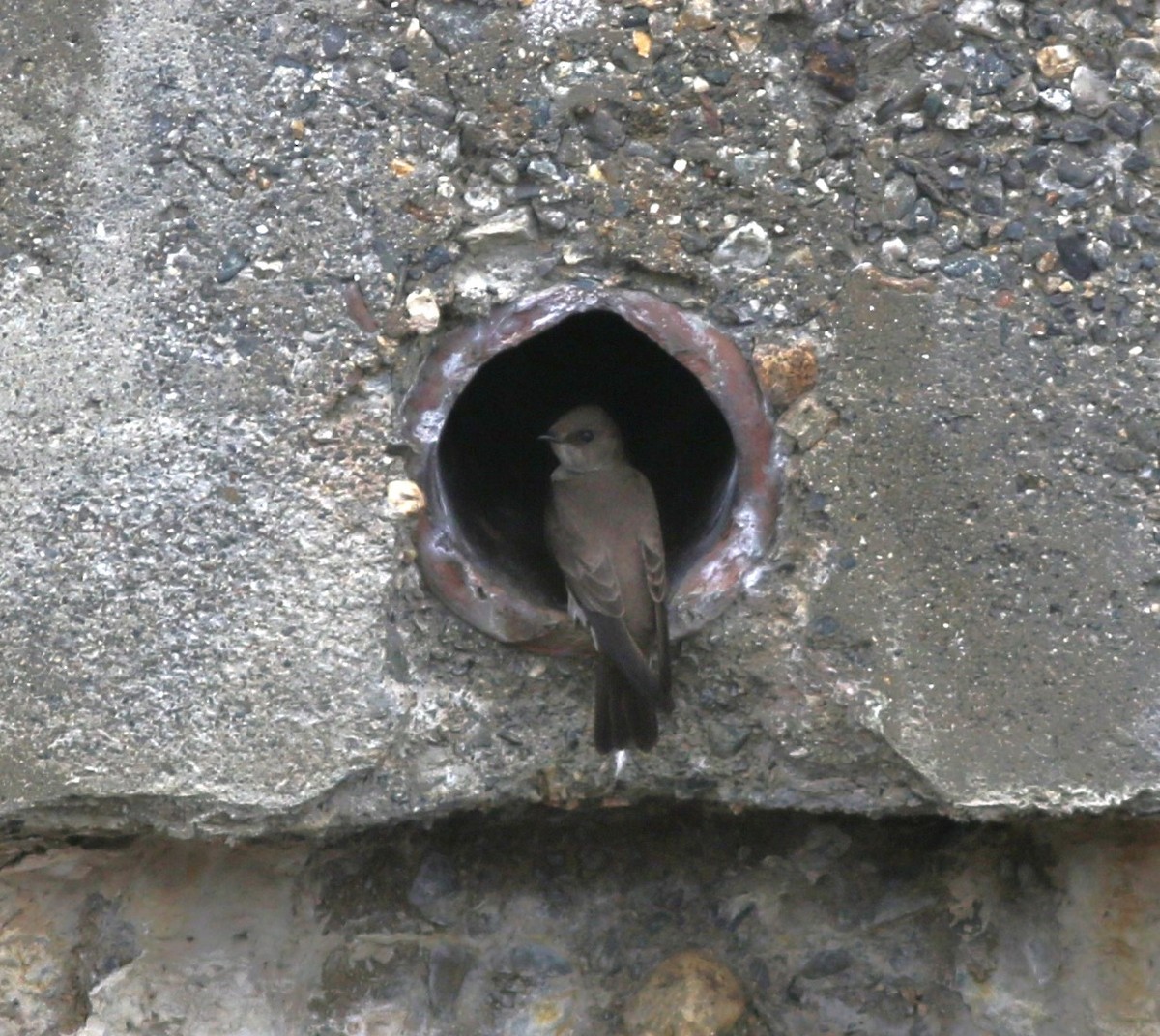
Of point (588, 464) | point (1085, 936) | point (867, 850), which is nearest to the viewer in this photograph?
point (1085, 936)

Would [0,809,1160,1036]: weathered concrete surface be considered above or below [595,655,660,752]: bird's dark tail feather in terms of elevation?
below

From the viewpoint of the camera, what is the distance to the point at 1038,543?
73.7 inches

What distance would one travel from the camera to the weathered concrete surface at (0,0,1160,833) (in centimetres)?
184

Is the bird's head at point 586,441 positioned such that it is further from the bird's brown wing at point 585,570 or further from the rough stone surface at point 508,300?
the rough stone surface at point 508,300

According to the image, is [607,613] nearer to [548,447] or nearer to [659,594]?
[659,594]

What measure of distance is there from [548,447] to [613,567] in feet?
2.51

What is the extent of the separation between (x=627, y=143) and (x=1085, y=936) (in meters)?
1.18

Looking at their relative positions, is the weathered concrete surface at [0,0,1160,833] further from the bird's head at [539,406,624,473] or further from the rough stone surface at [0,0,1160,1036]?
the bird's head at [539,406,624,473]

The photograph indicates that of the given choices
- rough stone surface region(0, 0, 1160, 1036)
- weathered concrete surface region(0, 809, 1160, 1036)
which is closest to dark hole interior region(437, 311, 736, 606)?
rough stone surface region(0, 0, 1160, 1036)

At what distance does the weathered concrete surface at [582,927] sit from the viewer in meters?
2.07

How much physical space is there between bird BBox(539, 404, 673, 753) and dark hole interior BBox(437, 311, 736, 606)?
67 millimetres

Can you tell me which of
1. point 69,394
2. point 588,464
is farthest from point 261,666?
point 588,464

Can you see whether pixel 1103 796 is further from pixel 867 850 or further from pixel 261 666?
pixel 261 666

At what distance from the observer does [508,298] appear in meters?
1.92
